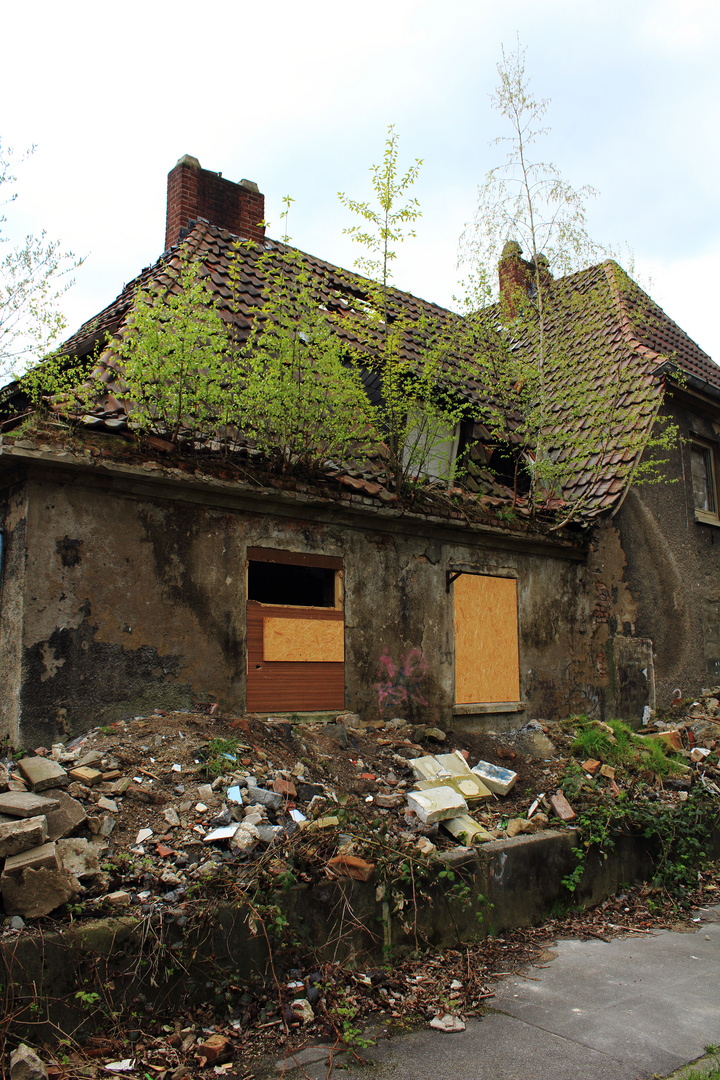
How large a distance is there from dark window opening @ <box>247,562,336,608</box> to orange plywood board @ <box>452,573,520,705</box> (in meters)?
1.79

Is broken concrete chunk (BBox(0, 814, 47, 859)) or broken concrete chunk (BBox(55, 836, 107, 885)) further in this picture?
broken concrete chunk (BBox(55, 836, 107, 885))

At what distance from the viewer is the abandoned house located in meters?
6.13

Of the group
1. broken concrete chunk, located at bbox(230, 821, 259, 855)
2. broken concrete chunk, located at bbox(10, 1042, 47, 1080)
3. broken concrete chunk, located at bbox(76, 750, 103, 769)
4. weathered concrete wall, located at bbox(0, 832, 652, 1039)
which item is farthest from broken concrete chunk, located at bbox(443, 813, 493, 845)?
broken concrete chunk, located at bbox(10, 1042, 47, 1080)

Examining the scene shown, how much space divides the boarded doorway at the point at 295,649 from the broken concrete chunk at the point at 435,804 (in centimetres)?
206

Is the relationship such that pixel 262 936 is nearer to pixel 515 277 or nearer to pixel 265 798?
pixel 265 798

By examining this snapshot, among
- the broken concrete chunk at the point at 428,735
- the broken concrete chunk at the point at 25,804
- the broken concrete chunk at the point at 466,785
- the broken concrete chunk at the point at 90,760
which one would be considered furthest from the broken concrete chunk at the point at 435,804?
the broken concrete chunk at the point at 25,804

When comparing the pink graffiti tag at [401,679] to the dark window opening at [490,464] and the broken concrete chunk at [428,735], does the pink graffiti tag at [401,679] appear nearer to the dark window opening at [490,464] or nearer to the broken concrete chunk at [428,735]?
the broken concrete chunk at [428,735]

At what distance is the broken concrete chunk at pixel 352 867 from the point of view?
449 cm

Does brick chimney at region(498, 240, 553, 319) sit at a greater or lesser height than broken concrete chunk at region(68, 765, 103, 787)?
greater

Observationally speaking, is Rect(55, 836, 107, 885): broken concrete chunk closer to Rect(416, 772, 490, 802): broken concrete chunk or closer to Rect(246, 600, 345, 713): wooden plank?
Rect(416, 772, 490, 802): broken concrete chunk

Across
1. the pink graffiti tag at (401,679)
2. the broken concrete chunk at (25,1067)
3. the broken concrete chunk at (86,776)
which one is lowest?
the broken concrete chunk at (25,1067)

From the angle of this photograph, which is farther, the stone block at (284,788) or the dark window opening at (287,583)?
the dark window opening at (287,583)

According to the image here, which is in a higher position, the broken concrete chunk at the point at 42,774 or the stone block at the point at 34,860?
the broken concrete chunk at the point at 42,774

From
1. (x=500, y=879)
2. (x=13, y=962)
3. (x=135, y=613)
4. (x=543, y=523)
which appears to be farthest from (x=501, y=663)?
(x=13, y=962)
